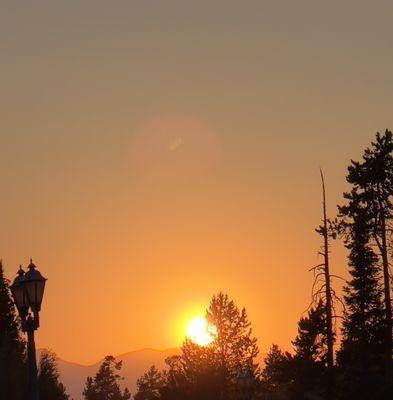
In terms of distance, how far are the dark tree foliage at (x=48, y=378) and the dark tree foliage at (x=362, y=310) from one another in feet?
64.9

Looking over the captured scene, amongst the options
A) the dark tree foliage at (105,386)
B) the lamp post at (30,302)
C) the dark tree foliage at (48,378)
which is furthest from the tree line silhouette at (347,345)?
the dark tree foliage at (105,386)

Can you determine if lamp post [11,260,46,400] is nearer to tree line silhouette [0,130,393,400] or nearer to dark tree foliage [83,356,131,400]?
tree line silhouette [0,130,393,400]

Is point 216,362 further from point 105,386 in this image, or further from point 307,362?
point 105,386

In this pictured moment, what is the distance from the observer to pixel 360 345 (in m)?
59.9

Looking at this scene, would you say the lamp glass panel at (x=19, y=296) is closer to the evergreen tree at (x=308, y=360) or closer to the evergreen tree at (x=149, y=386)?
the evergreen tree at (x=308, y=360)

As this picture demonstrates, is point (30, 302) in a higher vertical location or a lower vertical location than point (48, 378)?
lower

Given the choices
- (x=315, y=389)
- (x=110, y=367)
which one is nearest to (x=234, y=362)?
(x=315, y=389)

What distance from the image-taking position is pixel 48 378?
2500 inches

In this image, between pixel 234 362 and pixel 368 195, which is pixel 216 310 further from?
pixel 368 195

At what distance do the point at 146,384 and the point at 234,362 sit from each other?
84.2m

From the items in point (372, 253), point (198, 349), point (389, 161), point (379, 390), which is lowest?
point (379, 390)

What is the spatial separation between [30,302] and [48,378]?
146 ft

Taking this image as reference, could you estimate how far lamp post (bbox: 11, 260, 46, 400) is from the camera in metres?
20.8

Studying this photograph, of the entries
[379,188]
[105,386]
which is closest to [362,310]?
[379,188]
